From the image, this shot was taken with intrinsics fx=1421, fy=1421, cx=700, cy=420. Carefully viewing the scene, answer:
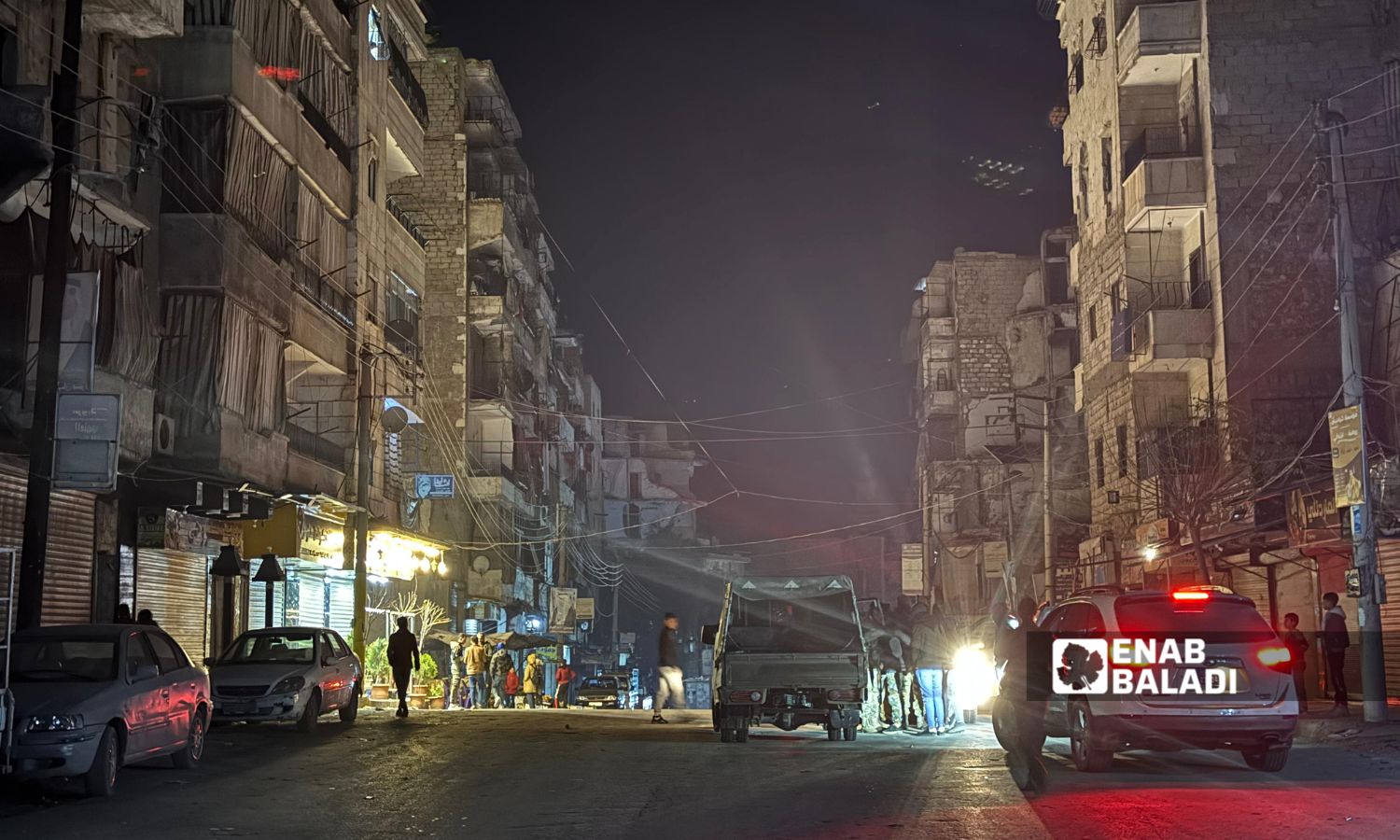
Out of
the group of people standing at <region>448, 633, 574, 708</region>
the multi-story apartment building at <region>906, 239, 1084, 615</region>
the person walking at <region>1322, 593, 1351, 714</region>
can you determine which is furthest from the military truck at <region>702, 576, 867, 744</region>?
the multi-story apartment building at <region>906, 239, 1084, 615</region>

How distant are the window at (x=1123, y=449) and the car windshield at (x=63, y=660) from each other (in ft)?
101

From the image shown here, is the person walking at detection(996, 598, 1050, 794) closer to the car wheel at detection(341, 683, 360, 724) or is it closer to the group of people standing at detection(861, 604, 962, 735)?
the group of people standing at detection(861, 604, 962, 735)

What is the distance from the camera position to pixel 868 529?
97125 mm

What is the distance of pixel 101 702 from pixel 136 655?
1406 millimetres

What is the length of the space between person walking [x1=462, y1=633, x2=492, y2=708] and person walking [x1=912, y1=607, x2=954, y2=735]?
19333 mm

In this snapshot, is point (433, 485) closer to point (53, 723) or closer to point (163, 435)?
point (163, 435)

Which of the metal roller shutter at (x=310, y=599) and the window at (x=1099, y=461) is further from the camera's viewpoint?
the window at (x=1099, y=461)

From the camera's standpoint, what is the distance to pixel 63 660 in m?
13.5

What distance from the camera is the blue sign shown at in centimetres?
4075

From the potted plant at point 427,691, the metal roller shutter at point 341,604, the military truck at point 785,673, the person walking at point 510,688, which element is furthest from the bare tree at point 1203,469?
the metal roller shutter at point 341,604

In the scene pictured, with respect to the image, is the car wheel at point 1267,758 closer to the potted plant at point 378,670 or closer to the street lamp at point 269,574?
the street lamp at point 269,574

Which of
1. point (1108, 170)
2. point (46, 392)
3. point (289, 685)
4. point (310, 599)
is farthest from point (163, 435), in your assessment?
point (1108, 170)

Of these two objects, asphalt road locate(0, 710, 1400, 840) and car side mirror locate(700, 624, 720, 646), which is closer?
asphalt road locate(0, 710, 1400, 840)

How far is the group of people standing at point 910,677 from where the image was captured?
22.5 meters
